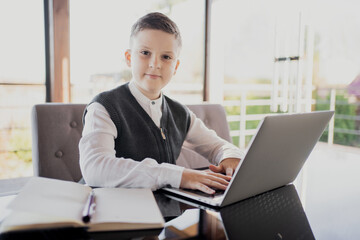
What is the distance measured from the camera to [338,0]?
372 centimetres

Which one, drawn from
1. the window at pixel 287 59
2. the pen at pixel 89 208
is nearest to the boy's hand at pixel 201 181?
the pen at pixel 89 208

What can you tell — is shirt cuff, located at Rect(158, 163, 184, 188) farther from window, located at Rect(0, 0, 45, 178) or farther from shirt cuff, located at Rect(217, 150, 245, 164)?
window, located at Rect(0, 0, 45, 178)

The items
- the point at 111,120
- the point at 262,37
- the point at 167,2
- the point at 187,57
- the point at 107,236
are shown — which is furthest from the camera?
the point at 262,37

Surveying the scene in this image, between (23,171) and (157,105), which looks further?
(23,171)

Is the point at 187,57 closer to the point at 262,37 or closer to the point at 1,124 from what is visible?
the point at 1,124

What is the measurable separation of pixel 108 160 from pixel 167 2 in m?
2.28

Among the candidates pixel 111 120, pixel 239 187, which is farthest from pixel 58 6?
pixel 239 187

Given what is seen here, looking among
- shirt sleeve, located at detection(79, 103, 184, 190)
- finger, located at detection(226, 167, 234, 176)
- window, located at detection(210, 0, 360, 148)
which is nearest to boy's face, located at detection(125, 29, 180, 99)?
shirt sleeve, located at detection(79, 103, 184, 190)

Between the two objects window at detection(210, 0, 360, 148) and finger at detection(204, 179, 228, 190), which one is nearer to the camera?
finger at detection(204, 179, 228, 190)

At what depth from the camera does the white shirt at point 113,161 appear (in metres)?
0.77

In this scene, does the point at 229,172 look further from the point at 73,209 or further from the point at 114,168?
the point at 73,209

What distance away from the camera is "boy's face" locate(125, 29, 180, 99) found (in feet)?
3.44

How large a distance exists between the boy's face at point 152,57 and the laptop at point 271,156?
0.45 m

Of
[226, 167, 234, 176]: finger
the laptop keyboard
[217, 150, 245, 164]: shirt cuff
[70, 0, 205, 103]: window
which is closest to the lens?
the laptop keyboard
